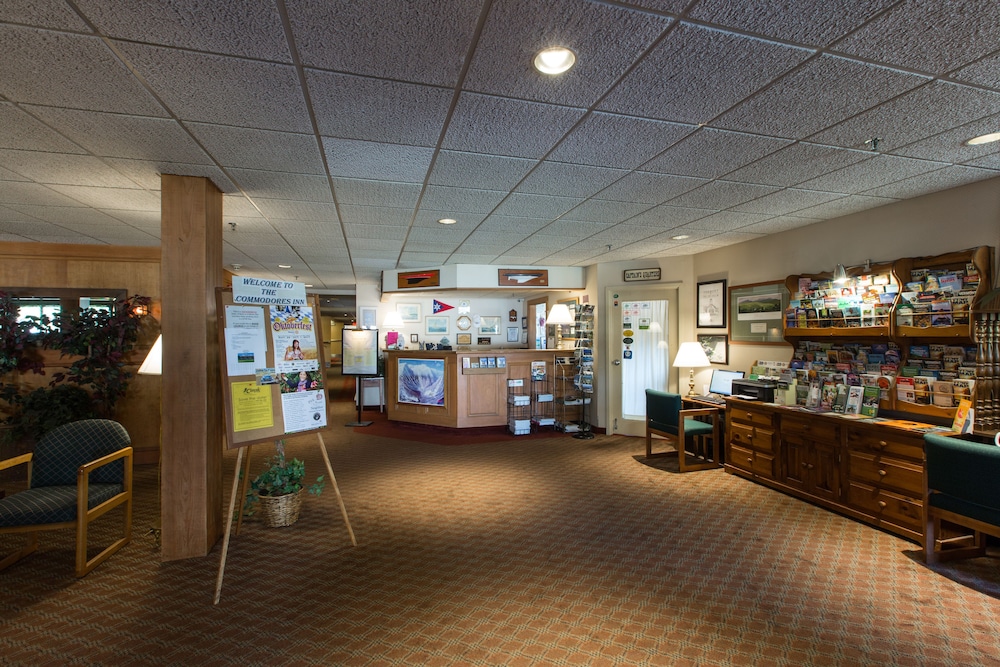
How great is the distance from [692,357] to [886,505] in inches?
101

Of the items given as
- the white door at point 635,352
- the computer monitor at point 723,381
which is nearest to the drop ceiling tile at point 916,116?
the computer monitor at point 723,381

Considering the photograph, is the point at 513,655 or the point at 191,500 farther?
the point at 191,500

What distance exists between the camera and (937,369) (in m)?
3.75

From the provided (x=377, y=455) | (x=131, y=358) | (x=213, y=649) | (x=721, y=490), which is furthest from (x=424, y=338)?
(x=213, y=649)

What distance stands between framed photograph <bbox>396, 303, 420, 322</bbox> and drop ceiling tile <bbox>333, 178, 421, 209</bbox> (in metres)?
5.60

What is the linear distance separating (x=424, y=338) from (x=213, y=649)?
7.69m

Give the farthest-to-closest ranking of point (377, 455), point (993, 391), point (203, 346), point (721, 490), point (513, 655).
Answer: point (377, 455), point (721, 490), point (993, 391), point (203, 346), point (513, 655)

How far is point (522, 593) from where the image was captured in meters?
2.80

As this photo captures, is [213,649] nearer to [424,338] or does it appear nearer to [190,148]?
[190,148]

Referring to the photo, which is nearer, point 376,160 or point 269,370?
point 376,160

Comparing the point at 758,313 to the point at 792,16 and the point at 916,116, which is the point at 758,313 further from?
the point at 792,16

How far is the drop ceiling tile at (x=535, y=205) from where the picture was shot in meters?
3.95

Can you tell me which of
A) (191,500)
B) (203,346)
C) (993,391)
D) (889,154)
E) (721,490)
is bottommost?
(721,490)

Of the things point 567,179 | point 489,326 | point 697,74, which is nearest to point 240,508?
point 567,179
